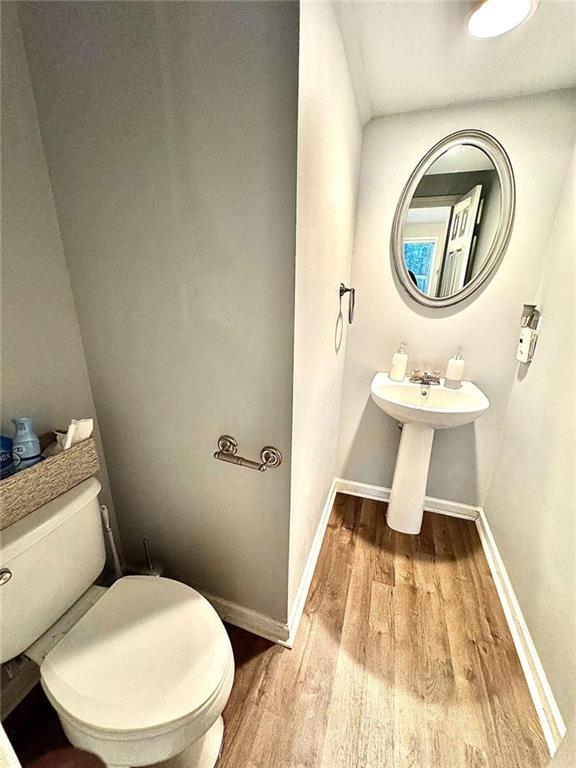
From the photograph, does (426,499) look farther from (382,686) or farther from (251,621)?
(251,621)

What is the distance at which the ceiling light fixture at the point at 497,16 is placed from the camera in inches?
34.6

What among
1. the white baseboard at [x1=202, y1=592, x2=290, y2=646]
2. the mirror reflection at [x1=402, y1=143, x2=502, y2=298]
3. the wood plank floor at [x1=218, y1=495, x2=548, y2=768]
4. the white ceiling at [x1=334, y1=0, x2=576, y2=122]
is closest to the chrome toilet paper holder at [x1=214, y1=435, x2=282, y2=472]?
the white baseboard at [x1=202, y1=592, x2=290, y2=646]

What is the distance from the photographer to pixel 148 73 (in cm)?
75

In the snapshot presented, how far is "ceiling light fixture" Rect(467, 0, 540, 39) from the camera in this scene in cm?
88

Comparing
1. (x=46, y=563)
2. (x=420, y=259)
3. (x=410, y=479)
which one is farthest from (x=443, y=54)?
(x=46, y=563)

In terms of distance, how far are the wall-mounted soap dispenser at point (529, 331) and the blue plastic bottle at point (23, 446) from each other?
6.33ft

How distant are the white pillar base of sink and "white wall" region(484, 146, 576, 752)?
0.39 m

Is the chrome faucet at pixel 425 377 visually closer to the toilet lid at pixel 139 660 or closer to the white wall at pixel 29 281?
the toilet lid at pixel 139 660

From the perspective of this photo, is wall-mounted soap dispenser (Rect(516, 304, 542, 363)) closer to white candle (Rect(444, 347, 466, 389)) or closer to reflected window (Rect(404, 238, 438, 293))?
white candle (Rect(444, 347, 466, 389))

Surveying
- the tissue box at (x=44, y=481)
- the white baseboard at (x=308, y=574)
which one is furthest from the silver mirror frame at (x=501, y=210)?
the tissue box at (x=44, y=481)

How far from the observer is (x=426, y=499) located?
194cm

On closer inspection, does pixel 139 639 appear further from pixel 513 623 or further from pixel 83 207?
pixel 513 623

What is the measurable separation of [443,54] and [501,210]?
680mm

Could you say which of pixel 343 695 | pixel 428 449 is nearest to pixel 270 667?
pixel 343 695
